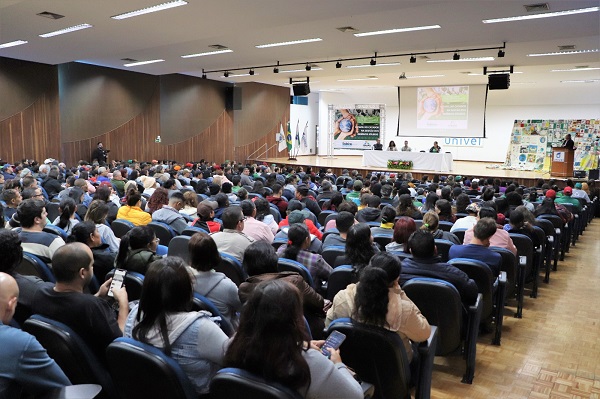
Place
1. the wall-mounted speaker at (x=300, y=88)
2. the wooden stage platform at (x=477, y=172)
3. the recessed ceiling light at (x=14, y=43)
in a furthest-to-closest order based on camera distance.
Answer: the wall-mounted speaker at (x=300, y=88) < the wooden stage platform at (x=477, y=172) < the recessed ceiling light at (x=14, y=43)

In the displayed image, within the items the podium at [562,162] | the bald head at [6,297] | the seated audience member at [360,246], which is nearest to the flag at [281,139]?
the podium at [562,162]

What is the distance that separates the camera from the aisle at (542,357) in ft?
10.8

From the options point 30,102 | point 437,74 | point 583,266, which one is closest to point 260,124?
point 437,74

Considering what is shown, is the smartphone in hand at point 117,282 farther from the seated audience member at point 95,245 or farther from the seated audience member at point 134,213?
the seated audience member at point 134,213

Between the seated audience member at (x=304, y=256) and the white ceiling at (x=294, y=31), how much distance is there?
4333mm

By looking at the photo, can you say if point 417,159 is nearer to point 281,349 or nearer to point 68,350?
point 68,350

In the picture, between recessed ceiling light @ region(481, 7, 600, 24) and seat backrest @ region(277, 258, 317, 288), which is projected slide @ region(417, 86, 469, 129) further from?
seat backrest @ region(277, 258, 317, 288)

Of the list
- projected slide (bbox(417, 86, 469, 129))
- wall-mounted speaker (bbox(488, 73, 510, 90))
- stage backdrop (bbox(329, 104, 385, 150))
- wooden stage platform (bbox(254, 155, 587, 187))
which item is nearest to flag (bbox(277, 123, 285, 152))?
wooden stage platform (bbox(254, 155, 587, 187))

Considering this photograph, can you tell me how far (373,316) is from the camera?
226 cm

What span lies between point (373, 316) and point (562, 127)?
19.6 meters

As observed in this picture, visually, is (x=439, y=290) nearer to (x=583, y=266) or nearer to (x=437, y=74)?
(x=583, y=266)

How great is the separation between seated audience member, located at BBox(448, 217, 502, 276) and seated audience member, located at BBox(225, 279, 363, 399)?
8.45 feet

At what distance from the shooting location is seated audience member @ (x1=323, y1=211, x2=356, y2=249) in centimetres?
415

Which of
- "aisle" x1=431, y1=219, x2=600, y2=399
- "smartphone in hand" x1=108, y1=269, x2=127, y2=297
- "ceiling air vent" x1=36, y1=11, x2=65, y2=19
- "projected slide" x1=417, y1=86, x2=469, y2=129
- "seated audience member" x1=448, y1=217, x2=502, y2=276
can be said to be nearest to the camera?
"smartphone in hand" x1=108, y1=269, x2=127, y2=297
